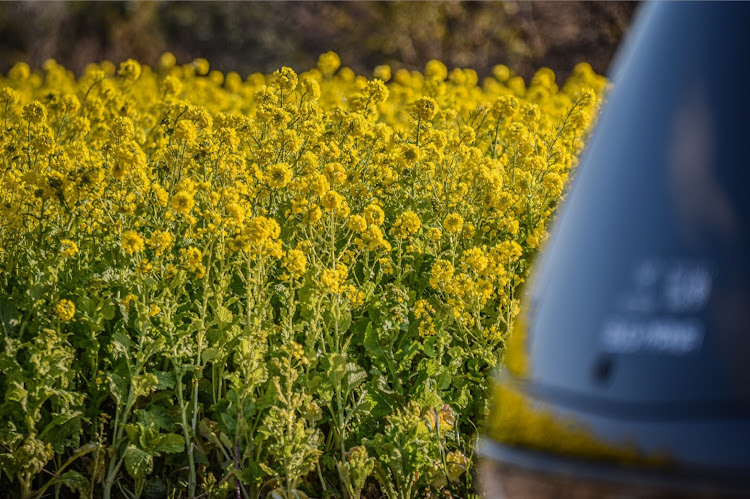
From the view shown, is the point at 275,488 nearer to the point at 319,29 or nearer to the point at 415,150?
the point at 415,150

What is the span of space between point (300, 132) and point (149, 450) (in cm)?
192

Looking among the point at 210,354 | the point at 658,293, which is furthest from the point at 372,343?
the point at 658,293

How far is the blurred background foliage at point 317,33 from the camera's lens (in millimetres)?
17766

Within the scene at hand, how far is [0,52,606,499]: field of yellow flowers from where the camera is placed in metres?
3.70

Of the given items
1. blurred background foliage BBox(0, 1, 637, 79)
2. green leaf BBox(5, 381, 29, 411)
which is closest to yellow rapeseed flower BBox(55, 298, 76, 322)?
green leaf BBox(5, 381, 29, 411)

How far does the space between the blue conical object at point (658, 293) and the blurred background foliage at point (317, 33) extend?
51.5 ft

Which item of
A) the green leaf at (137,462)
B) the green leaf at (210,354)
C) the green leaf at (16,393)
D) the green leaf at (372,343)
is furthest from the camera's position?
the green leaf at (372,343)

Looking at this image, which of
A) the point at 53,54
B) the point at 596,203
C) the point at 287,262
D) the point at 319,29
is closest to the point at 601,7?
the point at 319,29

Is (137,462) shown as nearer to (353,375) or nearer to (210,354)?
(210,354)

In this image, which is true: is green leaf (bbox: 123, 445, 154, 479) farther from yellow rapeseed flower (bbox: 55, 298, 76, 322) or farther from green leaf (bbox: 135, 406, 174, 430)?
yellow rapeseed flower (bbox: 55, 298, 76, 322)

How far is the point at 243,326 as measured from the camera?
404 cm

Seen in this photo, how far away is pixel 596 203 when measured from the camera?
1.38m

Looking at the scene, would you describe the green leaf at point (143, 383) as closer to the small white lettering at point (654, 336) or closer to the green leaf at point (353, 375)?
the green leaf at point (353, 375)

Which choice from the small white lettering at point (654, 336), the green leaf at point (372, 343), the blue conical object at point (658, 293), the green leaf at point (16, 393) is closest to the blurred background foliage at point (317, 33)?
the green leaf at point (372, 343)
